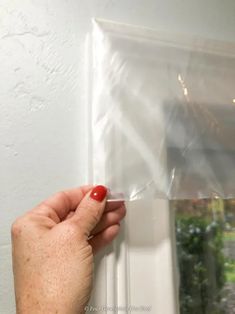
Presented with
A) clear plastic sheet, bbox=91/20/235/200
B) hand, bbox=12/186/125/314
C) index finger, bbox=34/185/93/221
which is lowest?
hand, bbox=12/186/125/314

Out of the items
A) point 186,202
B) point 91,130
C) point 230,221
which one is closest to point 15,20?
point 91,130

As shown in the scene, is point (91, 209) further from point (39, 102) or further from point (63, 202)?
point (39, 102)

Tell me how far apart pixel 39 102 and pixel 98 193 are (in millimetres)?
183

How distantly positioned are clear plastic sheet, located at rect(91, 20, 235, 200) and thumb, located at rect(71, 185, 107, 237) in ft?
0.12

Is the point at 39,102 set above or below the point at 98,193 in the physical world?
above

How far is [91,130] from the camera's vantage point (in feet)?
1.83

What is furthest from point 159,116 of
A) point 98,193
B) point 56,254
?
point 56,254

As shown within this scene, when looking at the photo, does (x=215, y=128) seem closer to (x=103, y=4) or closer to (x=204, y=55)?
(x=204, y=55)

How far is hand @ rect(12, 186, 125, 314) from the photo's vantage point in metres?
0.42

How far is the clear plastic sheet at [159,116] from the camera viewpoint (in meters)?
0.55

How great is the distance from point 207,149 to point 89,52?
0.88 feet

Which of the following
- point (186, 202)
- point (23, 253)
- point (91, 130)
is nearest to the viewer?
point (23, 253)

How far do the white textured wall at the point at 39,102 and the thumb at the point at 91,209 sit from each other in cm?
6

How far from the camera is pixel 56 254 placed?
0.44 metres
